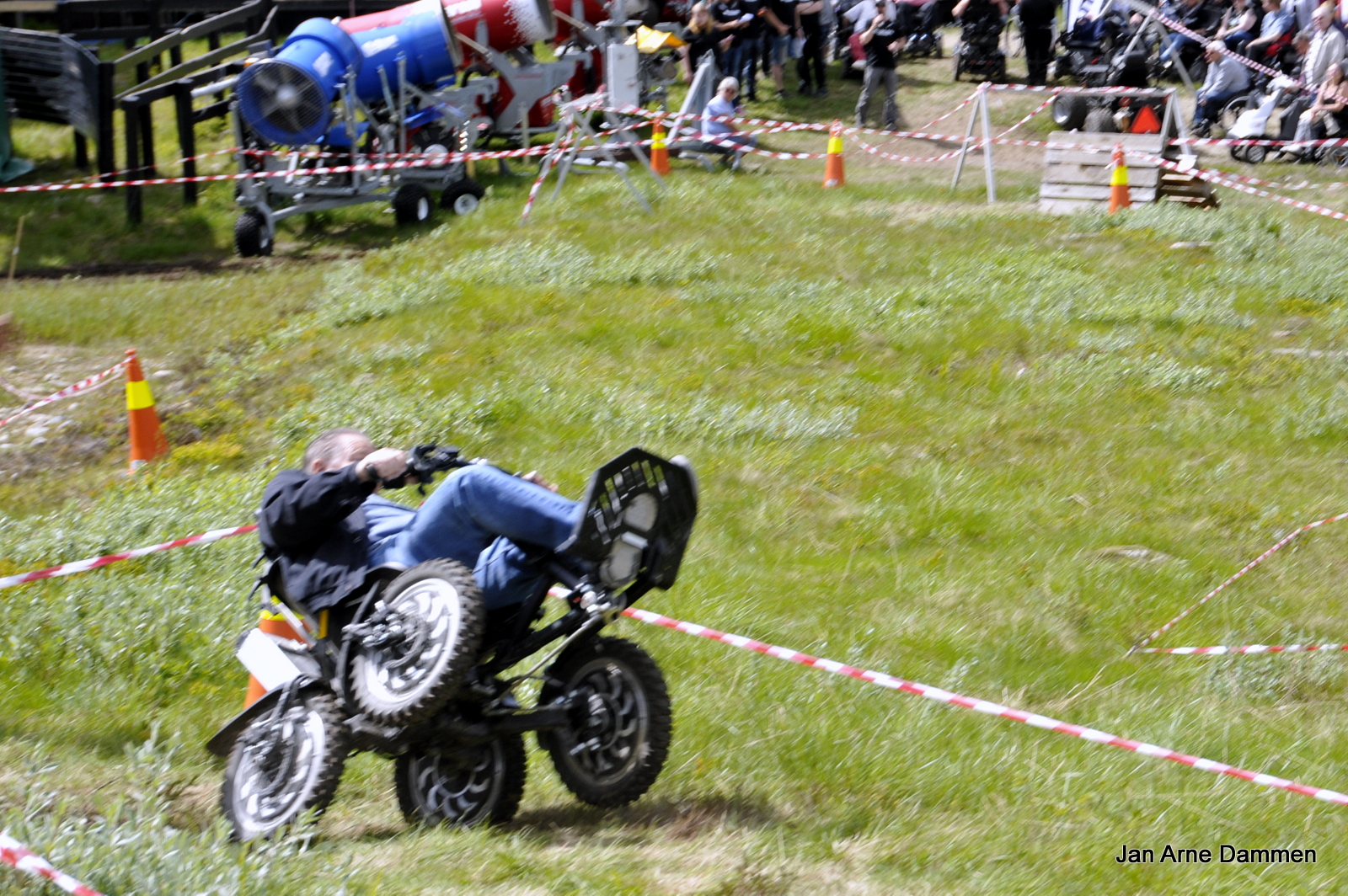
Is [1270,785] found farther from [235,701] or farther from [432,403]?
[432,403]

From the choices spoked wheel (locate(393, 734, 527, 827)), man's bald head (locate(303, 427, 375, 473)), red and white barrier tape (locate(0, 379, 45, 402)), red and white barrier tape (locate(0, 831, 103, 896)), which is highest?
man's bald head (locate(303, 427, 375, 473))

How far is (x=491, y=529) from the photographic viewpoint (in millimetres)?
4406

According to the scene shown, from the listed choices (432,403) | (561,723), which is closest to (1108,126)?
(432,403)

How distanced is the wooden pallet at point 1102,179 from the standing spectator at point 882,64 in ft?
21.0

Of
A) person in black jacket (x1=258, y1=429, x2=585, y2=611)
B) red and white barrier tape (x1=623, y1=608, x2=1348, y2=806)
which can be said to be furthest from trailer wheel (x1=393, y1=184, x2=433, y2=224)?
person in black jacket (x1=258, y1=429, x2=585, y2=611)

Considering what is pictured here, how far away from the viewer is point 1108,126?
16844 millimetres

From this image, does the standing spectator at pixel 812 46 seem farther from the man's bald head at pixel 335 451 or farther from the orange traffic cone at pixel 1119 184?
the man's bald head at pixel 335 451

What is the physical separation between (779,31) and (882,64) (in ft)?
8.46

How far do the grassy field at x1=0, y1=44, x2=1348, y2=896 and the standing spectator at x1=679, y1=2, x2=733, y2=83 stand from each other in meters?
7.48

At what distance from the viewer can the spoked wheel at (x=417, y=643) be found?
13.4 feet

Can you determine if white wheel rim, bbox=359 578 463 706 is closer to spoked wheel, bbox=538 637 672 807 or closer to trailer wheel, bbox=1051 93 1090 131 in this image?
spoked wheel, bbox=538 637 672 807

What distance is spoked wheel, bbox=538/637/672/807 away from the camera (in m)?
4.33

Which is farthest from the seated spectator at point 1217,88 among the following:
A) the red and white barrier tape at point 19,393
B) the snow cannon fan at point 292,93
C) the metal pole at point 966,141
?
the red and white barrier tape at point 19,393

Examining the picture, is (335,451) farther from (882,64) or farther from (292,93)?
(882,64)
